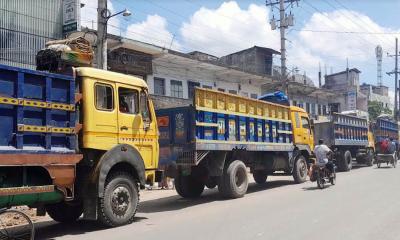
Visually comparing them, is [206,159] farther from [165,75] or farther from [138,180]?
[165,75]

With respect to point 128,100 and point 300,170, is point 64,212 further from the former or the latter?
point 300,170

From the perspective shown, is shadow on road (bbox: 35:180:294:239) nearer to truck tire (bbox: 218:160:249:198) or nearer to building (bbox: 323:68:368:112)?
truck tire (bbox: 218:160:249:198)

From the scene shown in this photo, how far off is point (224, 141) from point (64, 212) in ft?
Result: 15.4

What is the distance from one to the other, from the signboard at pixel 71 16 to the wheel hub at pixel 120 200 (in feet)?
35.7

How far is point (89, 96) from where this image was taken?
26.5ft

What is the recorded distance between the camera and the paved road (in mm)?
7375

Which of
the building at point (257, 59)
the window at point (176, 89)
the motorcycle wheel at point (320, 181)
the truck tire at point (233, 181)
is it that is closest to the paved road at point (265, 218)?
the truck tire at point (233, 181)

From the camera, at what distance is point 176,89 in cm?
2475

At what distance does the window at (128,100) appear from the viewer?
8836mm

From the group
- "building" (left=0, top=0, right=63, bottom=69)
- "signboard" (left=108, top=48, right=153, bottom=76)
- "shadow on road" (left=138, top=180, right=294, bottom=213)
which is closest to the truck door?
"shadow on road" (left=138, top=180, right=294, bottom=213)

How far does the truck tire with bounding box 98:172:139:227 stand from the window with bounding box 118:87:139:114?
124cm

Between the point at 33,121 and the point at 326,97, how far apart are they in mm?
41683

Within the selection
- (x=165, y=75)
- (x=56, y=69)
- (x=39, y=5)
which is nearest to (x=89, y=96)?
(x=56, y=69)

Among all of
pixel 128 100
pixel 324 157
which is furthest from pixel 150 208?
pixel 324 157
